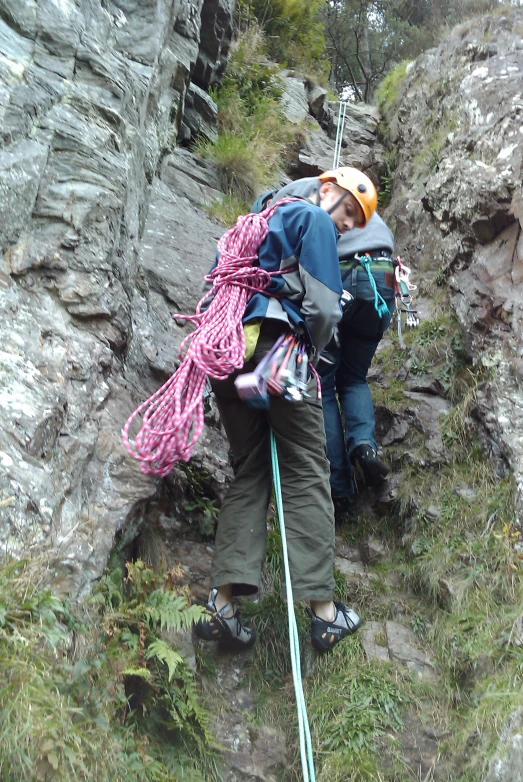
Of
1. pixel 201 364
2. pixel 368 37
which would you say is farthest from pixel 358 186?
pixel 368 37

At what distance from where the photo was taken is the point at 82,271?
3891mm

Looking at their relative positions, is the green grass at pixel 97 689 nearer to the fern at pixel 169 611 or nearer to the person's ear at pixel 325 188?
the fern at pixel 169 611

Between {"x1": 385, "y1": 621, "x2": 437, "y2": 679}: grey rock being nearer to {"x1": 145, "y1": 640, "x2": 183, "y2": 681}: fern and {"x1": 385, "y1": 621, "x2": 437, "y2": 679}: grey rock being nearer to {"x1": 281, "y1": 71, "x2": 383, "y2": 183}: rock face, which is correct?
{"x1": 145, "y1": 640, "x2": 183, "y2": 681}: fern

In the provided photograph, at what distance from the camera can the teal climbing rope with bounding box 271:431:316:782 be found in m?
2.56

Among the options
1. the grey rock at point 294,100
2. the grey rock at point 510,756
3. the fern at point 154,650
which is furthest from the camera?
the grey rock at point 294,100

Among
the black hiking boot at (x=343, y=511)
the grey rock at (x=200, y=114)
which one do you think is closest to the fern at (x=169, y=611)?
the black hiking boot at (x=343, y=511)

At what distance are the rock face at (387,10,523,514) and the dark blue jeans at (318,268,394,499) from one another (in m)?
0.83

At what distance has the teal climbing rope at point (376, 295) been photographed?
15.7 feet

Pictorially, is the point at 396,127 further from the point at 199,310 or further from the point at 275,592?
the point at 275,592

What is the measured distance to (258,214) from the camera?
3.81 metres

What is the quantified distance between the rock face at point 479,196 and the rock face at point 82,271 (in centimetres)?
210

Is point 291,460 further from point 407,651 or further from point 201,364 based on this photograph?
point 407,651

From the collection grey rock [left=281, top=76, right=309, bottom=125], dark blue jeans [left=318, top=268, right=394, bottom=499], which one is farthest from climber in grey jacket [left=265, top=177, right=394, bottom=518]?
grey rock [left=281, top=76, right=309, bottom=125]

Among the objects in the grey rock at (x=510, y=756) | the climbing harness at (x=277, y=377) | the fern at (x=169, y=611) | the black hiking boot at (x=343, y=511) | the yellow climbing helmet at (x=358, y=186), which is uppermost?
the yellow climbing helmet at (x=358, y=186)
